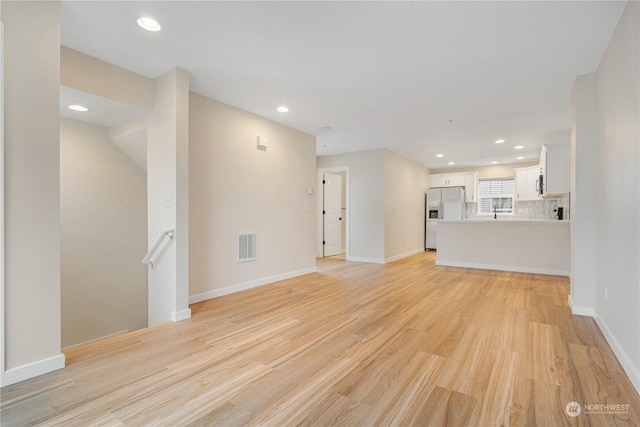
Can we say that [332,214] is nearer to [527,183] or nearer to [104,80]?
[527,183]

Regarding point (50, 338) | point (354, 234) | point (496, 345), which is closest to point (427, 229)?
point (354, 234)

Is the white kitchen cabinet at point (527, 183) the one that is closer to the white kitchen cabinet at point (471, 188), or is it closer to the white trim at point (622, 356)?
the white kitchen cabinet at point (471, 188)

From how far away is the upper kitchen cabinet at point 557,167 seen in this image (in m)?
4.73

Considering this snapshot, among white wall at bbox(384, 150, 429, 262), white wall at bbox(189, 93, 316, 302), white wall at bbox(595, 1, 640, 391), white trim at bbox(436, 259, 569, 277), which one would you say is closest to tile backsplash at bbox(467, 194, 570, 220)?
white wall at bbox(384, 150, 429, 262)

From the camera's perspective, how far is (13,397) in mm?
1700

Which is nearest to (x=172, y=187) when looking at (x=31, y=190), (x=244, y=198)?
(x=31, y=190)

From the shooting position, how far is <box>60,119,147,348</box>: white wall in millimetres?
3664

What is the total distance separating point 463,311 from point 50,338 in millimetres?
3656

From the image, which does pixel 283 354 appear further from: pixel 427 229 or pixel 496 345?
pixel 427 229

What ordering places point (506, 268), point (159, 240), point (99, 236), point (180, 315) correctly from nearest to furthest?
point (180, 315) → point (159, 240) → point (99, 236) → point (506, 268)

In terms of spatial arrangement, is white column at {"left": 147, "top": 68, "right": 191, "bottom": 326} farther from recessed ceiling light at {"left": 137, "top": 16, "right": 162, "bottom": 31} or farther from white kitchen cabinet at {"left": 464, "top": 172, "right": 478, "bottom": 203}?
white kitchen cabinet at {"left": 464, "top": 172, "right": 478, "bottom": 203}

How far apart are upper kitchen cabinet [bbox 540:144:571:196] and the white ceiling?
53cm

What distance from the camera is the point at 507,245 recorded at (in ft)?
18.7

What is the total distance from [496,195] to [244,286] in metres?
7.94
